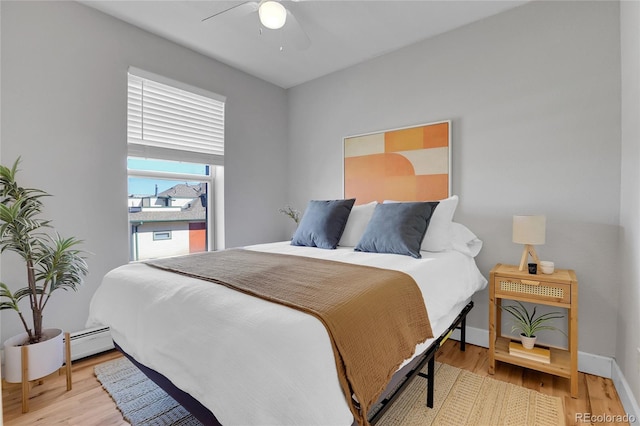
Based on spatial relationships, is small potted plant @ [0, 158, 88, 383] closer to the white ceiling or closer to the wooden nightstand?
the white ceiling

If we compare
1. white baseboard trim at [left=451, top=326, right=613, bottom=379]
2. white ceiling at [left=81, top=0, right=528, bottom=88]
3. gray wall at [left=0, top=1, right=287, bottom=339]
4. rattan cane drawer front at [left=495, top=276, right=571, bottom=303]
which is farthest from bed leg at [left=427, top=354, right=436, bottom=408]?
gray wall at [left=0, top=1, right=287, bottom=339]

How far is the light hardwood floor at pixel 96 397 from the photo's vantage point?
5.54 ft

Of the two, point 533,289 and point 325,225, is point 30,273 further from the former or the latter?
point 533,289

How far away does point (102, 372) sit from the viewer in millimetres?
2135

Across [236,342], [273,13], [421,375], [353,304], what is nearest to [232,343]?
[236,342]

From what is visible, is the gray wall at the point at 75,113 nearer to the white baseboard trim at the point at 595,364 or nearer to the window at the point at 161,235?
the window at the point at 161,235

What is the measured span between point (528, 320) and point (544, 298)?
451 millimetres

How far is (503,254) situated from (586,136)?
3.29 ft

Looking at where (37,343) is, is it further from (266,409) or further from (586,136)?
(586,136)

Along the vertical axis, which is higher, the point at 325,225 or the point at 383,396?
the point at 325,225

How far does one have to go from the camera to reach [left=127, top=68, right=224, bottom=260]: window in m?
2.70

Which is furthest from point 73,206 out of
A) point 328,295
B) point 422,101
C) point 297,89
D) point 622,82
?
point 622,82

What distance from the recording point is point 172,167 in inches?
118

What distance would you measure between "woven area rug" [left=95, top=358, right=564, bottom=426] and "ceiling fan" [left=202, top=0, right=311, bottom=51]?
243 centimetres
